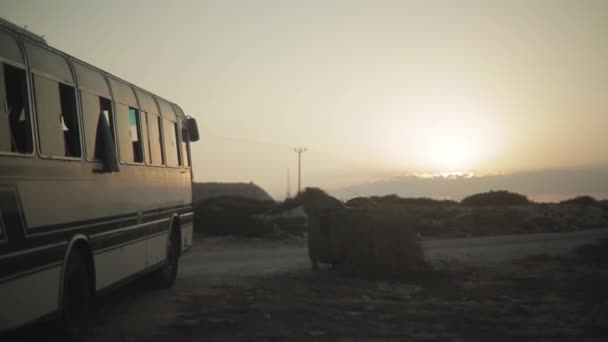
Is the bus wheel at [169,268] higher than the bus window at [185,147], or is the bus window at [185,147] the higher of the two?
the bus window at [185,147]

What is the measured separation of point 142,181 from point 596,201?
53921 millimetres

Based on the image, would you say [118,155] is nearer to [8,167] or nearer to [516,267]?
[8,167]

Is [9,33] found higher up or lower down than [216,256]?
higher up

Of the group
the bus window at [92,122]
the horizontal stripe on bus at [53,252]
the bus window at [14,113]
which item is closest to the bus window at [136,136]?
the horizontal stripe on bus at [53,252]

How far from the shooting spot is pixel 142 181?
41.1 feet

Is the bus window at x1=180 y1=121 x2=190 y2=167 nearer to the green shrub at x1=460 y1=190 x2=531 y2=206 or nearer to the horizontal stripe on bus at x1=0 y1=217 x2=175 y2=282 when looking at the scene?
the horizontal stripe on bus at x1=0 y1=217 x2=175 y2=282

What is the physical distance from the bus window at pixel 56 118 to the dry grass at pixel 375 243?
34.8 feet

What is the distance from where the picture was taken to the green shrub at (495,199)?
6372 centimetres

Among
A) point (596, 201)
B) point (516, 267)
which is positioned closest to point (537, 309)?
point (516, 267)

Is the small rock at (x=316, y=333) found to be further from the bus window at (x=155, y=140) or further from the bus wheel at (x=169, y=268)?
the bus wheel at (x=169, y=268)

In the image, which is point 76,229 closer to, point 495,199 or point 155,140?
point 155,140

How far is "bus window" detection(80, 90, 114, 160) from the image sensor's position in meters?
9.85

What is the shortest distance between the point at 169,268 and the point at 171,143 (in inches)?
91.7

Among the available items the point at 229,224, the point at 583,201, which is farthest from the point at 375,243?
the point at 583,201
